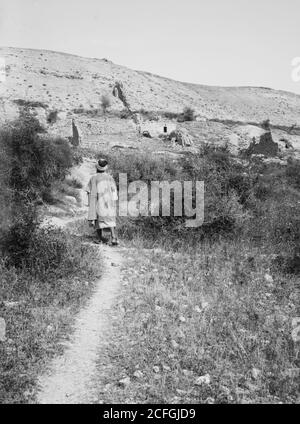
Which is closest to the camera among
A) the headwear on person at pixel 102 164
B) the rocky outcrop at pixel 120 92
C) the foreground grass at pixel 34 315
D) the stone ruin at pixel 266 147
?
the foreground grass at pixel 34 315

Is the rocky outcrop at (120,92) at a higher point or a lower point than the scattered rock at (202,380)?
higher

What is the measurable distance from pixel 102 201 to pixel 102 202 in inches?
0.8

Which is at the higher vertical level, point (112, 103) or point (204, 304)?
point (112, 103)

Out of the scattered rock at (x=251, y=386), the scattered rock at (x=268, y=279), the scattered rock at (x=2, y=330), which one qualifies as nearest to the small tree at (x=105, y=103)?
the scattered rock at (x=268, y=279)

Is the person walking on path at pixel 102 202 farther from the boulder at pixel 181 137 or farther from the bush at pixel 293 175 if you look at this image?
the boulder at pixel 181 137

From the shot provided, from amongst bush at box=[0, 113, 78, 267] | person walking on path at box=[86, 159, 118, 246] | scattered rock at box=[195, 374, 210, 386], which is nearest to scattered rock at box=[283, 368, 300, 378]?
scattered rock at box=[195, 374, 210, 386]

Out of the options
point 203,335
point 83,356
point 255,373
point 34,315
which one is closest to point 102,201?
point 34,315

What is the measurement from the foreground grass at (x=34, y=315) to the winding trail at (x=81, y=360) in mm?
98

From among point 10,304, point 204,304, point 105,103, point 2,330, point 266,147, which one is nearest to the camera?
point 2,330

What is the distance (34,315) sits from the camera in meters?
4.92

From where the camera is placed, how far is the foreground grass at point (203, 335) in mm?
3768

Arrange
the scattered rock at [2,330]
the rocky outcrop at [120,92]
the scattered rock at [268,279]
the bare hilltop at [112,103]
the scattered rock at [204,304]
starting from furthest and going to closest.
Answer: the rocky outcrop at [120,92]
the bare hilltop at [112,103]
the scattered rock at [268,279]
the scattered rock at [204,304]
the scattered rock at [2,330]

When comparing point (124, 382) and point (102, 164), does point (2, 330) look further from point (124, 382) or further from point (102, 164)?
point (102, 164)

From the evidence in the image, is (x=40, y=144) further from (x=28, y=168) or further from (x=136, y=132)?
(x=136, y=132)
